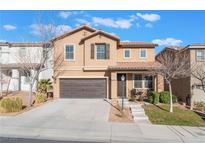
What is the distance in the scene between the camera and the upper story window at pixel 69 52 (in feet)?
73.4

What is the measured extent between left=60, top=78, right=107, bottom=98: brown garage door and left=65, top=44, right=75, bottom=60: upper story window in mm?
A: 2213

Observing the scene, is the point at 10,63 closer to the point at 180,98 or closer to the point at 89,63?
the point at 89,63

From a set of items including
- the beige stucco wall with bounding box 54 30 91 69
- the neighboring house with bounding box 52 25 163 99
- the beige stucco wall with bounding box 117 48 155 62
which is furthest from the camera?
the beige stucco wall with bounding box 117 48 155 62

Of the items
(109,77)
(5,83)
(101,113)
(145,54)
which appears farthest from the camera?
(5,83)

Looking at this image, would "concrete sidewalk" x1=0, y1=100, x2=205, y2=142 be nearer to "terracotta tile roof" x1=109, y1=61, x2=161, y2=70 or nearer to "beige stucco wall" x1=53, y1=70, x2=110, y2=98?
"terracotta tile roof" x1=109, y1=61, x2=161, y2=70

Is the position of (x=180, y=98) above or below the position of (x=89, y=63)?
below

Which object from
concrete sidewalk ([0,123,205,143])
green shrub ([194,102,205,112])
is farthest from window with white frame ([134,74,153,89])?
concrete sidewalk ([0,123,205,143])

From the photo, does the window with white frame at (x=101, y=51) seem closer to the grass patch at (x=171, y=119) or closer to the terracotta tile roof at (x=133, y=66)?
the terracotta tile roof at (x=133, y=66)

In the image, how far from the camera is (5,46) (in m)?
27.0

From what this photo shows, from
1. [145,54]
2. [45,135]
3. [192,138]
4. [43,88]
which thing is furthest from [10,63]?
[192,138]

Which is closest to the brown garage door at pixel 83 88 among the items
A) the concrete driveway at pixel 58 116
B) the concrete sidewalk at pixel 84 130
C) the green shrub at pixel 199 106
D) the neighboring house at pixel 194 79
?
the concrete driveway at pixel 58 116

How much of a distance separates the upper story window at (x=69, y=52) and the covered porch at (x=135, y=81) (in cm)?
441

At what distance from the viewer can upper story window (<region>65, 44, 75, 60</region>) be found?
22.4 metres

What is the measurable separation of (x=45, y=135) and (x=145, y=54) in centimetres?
1622
